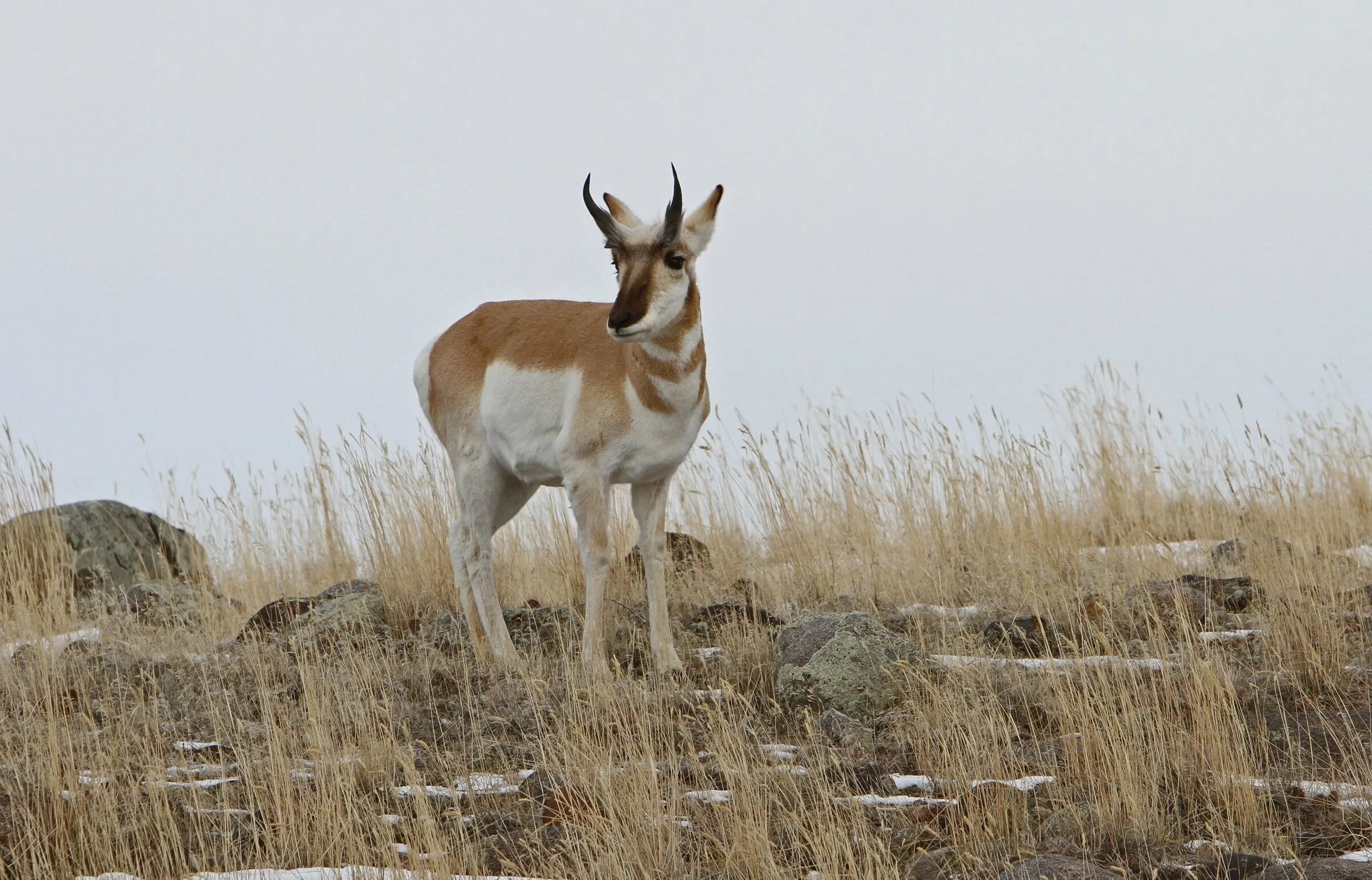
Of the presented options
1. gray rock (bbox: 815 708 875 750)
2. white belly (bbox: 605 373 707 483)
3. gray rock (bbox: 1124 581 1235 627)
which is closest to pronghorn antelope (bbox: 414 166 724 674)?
white belly (bbox: 605 373 707 483)

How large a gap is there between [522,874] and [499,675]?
9.02ft

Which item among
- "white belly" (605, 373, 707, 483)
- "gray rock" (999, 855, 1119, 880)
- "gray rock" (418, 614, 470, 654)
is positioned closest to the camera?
"gray rock" (999, 855, 1119, 880)

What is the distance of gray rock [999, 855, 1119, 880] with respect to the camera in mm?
3490

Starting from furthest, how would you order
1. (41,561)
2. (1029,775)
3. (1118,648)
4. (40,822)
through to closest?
(41,561) < (1118,648) < (1029,775) < (40,822)

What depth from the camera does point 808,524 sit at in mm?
9203

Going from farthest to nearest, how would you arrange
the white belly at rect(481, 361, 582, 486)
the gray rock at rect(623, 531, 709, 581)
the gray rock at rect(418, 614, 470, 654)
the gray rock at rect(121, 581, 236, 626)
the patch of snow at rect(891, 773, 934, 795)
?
the gray rock at rect(623, 531, 709, 581) < the gray rock at rect(121, 581, 236, 626) < the gray rock at rect(418, 614, 470, 654) < the white belly at rect(481, 361, 582, 486) < the patch of snow at rect(891, 773, 934, 795)

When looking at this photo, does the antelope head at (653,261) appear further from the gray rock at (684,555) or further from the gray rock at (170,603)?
the gray rock at (170,603)

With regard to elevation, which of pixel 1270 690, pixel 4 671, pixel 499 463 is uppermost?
pixel 499 463

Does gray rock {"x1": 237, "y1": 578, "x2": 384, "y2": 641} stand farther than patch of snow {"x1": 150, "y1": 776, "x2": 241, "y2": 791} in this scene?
Yes

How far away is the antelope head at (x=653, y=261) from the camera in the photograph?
234 inches

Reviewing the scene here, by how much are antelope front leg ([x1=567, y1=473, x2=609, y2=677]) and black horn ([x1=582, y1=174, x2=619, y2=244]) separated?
4.03ft

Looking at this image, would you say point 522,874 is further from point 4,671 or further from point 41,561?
point 41,561

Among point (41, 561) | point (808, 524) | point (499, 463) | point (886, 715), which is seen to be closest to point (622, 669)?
point (499, 463)

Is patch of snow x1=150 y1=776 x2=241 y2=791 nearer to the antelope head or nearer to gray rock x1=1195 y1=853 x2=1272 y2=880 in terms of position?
the antelope head
